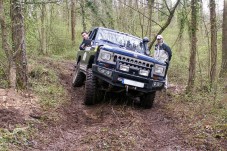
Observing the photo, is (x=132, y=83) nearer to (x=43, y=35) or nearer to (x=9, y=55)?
(x=9, y=55)

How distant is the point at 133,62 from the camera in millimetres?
6961

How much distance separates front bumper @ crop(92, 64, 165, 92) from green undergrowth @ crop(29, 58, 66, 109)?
122cm

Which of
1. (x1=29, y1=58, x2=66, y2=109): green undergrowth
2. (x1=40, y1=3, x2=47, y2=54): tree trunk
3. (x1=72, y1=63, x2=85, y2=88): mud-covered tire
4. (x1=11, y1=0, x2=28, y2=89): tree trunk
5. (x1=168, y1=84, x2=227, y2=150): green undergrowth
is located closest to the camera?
(x1=168, y1=84, x2=227, y2=150): green undergrowth

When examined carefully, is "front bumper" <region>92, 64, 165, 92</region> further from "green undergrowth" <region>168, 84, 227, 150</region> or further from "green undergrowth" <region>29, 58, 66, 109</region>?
"green undergrowth" <region>29, 58, 66, 109</region>

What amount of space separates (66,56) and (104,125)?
1298 centimetres

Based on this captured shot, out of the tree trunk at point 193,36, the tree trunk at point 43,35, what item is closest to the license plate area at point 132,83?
the tree trunk at point 193,36

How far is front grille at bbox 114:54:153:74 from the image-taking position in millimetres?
6895

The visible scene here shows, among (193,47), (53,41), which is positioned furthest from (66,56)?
(193,47)

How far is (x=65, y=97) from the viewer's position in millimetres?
8203

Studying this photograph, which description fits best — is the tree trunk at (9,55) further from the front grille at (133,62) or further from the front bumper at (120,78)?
the front grille at (133,62)

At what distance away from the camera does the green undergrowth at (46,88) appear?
23.8ft

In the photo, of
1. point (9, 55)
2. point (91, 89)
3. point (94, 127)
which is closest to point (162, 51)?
point (91, 89)

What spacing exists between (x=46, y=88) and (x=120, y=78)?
7.78 feet

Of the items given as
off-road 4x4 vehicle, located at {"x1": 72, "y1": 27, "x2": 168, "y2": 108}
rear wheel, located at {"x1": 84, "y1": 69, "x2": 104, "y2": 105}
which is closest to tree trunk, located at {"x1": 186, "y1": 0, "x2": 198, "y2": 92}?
off-road 4x4 vehicle, located at {"x1": 72, "y1": 27, "x2": 168, "y2": 108}
